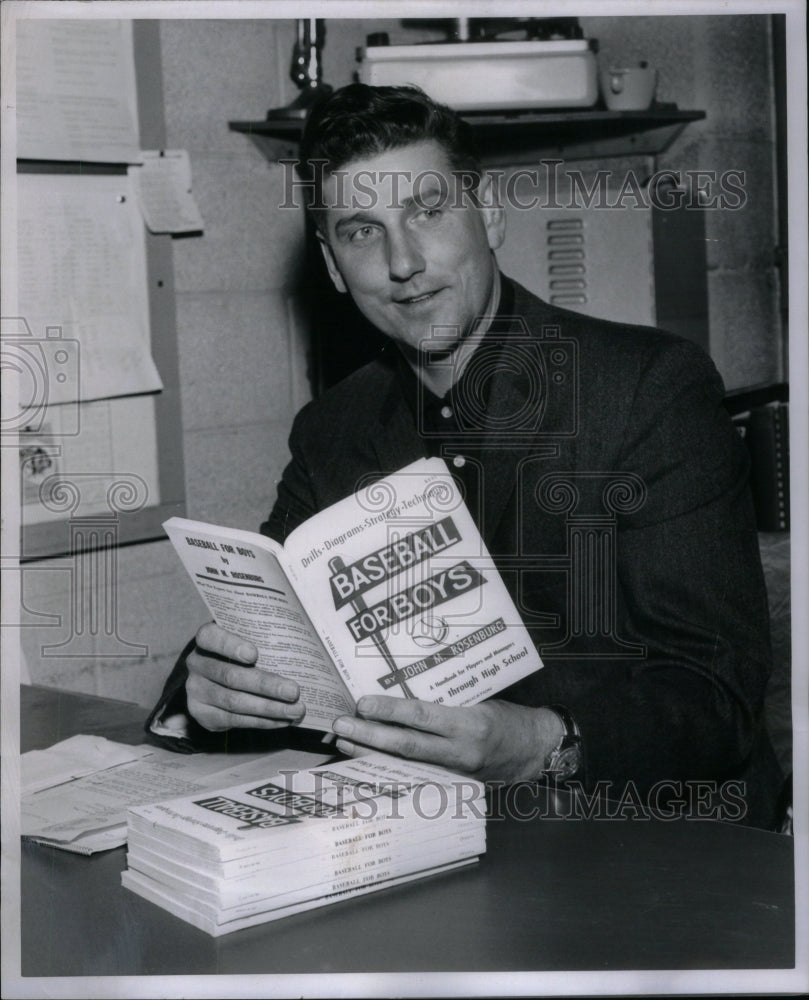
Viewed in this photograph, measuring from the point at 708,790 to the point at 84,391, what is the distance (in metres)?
1.13

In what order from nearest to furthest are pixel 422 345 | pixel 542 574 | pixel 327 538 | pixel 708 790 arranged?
pixel 327 538, pixel 708 790, pixel 542 574, pixel 422 345

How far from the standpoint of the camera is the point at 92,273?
179 cm

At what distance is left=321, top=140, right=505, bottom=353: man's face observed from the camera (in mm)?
1411

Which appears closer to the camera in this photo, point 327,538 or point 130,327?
point 327,538

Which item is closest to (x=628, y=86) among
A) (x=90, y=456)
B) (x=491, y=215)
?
(x=491, y=215)

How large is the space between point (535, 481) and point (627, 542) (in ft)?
0.54

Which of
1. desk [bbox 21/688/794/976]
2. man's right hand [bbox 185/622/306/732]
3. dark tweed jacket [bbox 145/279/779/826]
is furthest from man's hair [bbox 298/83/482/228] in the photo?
desk [bbox 21/688/794/976]

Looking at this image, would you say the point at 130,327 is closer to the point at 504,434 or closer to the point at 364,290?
the point at 364,290

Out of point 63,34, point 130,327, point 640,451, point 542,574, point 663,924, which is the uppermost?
point 63,34

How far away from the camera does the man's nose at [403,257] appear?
4.68 ft

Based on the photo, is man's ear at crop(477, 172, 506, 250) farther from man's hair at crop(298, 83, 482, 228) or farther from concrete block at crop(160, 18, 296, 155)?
concrete block at crop(160, 18, 296, 155)

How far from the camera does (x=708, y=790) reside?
1264mm

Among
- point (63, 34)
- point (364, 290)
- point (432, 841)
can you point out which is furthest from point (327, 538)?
point (63, 34)

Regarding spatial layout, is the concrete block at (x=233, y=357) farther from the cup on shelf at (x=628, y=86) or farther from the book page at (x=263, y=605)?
the book page at (x=263, y=605)
